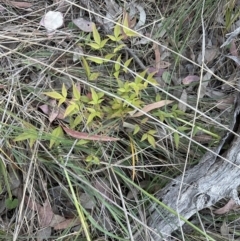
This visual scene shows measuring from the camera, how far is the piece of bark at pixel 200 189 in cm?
127

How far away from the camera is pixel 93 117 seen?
1375 millimetres

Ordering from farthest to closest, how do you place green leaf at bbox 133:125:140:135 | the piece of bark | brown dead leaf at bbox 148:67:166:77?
1. brown dead leaf at bbox 148:67:166:77
2. green leaf at bbox 133:125:140:135
3. the piece of bark

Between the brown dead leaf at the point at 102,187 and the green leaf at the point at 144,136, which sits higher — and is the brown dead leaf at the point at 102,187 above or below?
below

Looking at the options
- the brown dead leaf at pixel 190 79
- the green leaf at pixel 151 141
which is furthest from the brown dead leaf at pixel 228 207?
the brown dead leaf at pixel 190 79

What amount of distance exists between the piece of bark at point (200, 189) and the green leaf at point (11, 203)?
39cm

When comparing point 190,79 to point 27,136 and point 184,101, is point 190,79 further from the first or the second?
point 27,136

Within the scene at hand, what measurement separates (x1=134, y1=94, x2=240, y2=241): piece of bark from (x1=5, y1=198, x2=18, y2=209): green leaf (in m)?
0.39

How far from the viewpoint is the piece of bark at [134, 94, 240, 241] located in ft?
4.17

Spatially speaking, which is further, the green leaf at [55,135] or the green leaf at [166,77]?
the green leaf at [166,77]

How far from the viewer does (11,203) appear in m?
1.39

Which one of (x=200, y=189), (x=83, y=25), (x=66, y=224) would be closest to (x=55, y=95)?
(x=83, y=25)

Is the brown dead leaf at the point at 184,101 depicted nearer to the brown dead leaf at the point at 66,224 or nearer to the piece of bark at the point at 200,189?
the piece of bark at the point at 200,189

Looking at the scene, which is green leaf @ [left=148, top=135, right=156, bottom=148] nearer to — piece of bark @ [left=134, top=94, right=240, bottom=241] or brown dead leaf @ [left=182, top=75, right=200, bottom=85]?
piece of bark @ [left=134, top=94, right=240, bottom=241]

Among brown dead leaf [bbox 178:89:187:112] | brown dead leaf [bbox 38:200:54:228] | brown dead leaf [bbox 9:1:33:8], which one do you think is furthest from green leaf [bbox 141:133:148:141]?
brown dead leaf [bbox 9:1:33:8]
